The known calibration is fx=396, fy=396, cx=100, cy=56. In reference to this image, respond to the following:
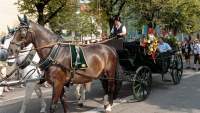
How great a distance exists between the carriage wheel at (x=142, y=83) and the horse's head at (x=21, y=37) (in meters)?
3.87

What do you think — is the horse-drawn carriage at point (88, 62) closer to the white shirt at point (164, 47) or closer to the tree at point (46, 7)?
the white shirt at point (164, 47)

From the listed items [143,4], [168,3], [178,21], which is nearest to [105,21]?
[143,4]

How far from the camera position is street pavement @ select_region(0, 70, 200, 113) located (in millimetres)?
10484

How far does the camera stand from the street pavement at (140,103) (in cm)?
1048

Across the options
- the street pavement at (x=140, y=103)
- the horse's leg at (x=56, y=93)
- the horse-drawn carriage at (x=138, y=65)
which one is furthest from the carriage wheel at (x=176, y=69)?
the horse's leg at (x=56, y=93)

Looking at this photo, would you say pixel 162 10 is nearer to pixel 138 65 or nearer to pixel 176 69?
pixel 176 69

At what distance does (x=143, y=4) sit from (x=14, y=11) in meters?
19.5

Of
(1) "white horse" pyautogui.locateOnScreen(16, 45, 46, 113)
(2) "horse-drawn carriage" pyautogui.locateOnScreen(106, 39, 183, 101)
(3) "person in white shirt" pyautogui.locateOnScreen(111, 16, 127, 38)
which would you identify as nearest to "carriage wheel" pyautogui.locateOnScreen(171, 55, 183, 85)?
(2) "horse-drawn carriage" pyautogui.locateOnScreen(106, 39, 183, 101)

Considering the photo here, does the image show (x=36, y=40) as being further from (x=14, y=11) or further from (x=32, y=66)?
(x=14, y=11)

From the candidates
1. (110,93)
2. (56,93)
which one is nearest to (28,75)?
(56,93)

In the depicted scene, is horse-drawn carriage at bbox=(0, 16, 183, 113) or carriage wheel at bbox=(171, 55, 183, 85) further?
carriage wheel at bbox=(171, 55, 183, 85)

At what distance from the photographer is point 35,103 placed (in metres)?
11.7

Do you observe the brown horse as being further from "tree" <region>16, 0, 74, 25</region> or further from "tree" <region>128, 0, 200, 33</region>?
"tree" <region>128, 0, 200, 33</region>

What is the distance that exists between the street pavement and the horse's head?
257cm
